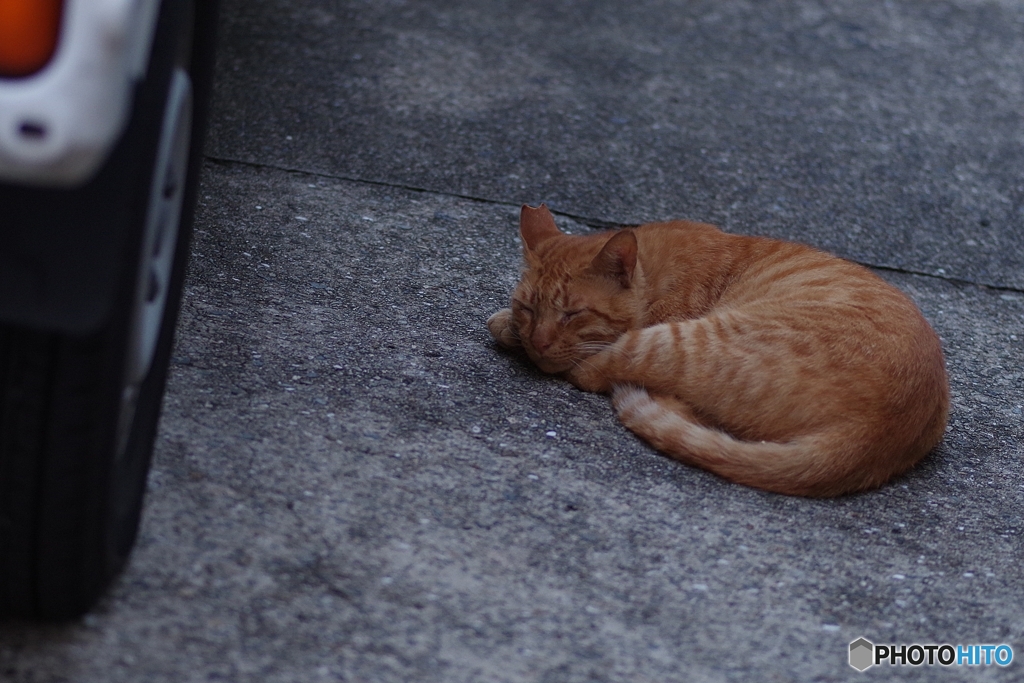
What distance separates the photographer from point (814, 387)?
2967 millimetres

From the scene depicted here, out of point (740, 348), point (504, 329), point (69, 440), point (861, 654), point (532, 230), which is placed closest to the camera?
point (69, 440)

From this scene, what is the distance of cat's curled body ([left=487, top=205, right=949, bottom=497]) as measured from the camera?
292 cm

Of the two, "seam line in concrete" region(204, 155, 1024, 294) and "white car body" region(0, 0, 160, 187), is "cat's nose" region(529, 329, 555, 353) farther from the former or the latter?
"white car body" region(0, 0, 160, 187)

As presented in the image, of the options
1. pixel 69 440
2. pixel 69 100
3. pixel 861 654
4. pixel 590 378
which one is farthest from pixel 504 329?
pixel 69 100

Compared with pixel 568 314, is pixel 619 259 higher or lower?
higher

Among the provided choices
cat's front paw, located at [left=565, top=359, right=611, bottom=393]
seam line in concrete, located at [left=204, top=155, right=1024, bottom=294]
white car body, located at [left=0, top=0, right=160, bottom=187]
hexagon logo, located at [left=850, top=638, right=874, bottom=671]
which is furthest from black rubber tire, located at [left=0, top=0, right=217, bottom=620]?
seam line in concrete, located at [left=204, top=155, right=1024, bottom=294]

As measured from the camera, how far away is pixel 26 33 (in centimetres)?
141

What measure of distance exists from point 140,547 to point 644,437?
1441 millimetres

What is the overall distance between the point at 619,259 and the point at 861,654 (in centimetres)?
147

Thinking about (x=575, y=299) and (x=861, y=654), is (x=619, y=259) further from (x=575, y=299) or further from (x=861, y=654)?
(x=861, y=654)

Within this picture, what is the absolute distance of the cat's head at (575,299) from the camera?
132 inches

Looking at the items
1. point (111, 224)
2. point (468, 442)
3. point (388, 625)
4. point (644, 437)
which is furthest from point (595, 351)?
point (111, 224)

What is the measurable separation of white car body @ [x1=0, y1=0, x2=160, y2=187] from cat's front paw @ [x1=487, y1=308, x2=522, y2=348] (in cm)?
212

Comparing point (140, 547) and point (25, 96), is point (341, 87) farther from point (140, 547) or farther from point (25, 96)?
point (25, 96)
